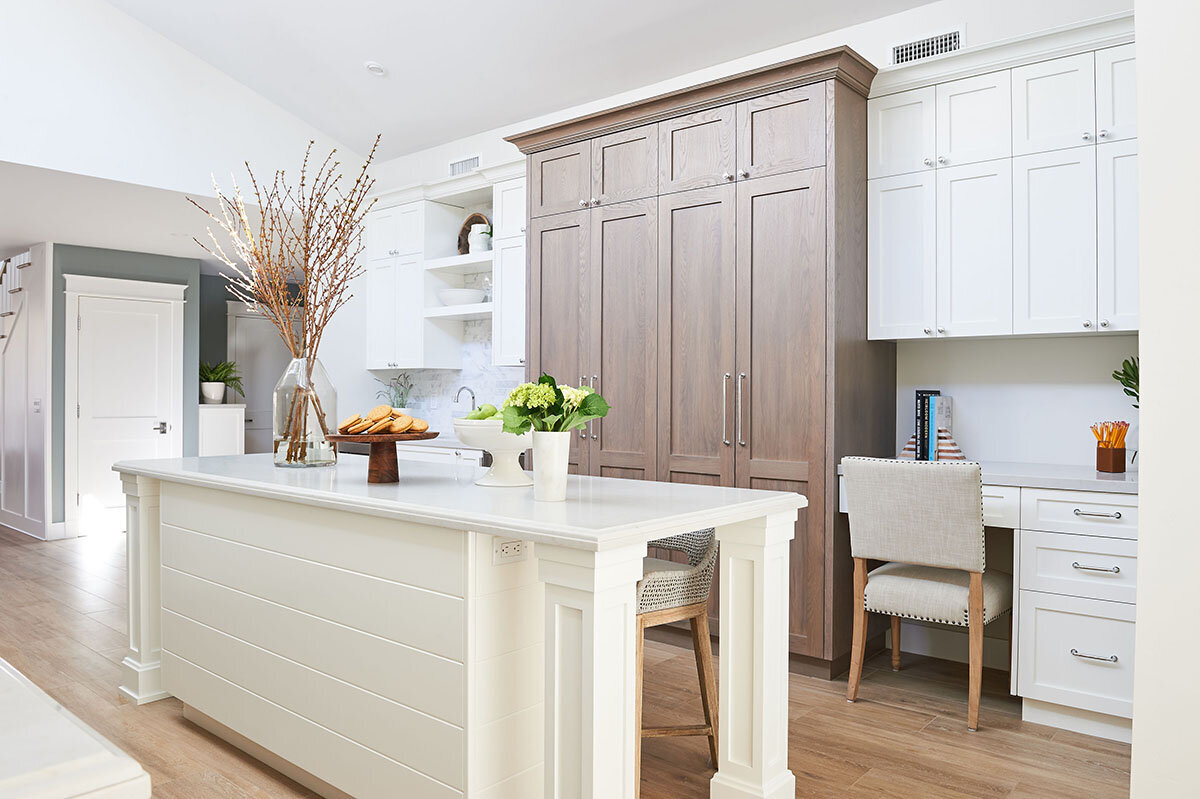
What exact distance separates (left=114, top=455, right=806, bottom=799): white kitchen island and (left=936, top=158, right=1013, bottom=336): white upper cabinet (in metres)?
1.59

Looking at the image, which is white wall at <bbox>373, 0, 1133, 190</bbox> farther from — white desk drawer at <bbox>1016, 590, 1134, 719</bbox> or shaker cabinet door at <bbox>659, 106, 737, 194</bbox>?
white desk drawer at <bbox>1016, 590, 1134, 719</bbox>

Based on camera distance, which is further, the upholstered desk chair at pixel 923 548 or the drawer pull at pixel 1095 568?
the upholstered desk chair at pixel 923 548

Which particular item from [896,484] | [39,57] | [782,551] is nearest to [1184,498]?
[782,551]

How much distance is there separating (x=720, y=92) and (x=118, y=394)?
5879 millimetres

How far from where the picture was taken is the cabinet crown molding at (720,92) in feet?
11.0

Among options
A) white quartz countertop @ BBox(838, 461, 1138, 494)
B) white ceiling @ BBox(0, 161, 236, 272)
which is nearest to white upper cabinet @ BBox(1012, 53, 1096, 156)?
white quartz countertop @ BBox(838, 461, 1138, 494)

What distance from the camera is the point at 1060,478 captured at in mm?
2904

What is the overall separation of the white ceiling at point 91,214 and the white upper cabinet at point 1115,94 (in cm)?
516

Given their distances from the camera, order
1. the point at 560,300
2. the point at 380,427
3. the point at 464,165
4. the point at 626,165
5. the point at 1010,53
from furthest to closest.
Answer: the point at 464,165
the point at 560,300
the point at 626,165
the point at 1010,53
the point at 380,427

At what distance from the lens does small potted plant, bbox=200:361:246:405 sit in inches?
305

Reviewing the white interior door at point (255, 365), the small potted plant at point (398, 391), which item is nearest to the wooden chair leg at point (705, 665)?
the small potted plant at point (398, 391)

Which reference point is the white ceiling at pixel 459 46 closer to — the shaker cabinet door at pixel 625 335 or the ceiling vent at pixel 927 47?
the ceiling vent at pixel 927 47

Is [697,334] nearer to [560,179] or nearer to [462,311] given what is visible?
[560,179]

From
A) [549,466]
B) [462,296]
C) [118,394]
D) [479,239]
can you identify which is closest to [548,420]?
[549,466]
